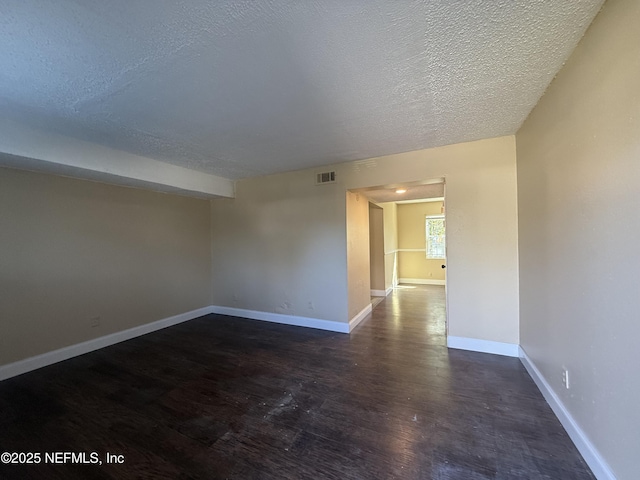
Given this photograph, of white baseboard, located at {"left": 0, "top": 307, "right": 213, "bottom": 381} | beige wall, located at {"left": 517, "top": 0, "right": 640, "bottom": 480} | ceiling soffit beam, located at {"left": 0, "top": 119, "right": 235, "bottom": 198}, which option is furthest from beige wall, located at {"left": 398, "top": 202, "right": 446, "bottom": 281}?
white baseboard, located at {"left": 0, "top": 307, "right": 213, "bottom": 381}

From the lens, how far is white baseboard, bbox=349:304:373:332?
3797 millimetres

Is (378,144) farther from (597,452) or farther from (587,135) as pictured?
(597,452)

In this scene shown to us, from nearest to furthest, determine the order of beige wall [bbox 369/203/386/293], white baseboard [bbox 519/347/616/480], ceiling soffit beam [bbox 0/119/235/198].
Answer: white baseboard [bbox 519/347/616/480]
ceiling soffit beam [bbox 0/119/235/198]
beige wall [bbox 369/203/386/293]

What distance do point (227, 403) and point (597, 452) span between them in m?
2.43

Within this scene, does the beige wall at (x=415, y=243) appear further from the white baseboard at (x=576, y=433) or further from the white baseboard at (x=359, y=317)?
the white baseboard at (x=576, y=433)

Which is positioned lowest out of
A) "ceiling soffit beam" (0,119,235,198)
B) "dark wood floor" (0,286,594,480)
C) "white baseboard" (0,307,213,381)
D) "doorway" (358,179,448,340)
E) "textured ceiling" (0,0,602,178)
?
"dark wood floor" (0,286,594,480)

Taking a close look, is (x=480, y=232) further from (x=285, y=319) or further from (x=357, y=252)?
(x=285, y=319)

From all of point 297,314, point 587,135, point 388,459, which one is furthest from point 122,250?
point 587,135

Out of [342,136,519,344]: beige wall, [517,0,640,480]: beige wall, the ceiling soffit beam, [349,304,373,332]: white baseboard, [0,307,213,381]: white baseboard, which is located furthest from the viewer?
[349,304,373,332]: white baseboard

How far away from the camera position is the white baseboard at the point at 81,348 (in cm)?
257

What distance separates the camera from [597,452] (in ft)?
4.45

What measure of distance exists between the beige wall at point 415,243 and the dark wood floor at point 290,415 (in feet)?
16.1

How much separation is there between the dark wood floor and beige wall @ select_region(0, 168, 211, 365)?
1.52ft

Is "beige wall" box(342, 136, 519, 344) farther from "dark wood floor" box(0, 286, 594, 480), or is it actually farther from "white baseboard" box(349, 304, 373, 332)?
"white baseboard" box(349, 304, 373, 332)
